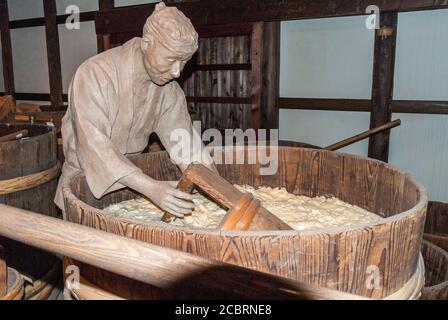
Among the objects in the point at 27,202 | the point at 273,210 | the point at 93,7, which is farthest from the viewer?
the point at 93,7

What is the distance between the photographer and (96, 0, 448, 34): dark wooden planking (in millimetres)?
4473

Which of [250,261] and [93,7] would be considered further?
[93,7]

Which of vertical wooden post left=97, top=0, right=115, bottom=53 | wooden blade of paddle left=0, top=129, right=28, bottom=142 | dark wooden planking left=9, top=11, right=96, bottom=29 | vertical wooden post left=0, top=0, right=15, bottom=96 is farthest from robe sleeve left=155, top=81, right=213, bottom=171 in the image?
vertical wooden post left=0, top=0, right=15, bottom=96

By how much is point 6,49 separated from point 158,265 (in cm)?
1029

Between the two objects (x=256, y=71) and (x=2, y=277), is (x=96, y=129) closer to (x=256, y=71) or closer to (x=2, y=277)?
(x=2, y=277)

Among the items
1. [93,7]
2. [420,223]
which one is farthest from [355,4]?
[93,7]

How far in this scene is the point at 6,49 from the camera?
379 inches

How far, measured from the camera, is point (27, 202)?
335cm

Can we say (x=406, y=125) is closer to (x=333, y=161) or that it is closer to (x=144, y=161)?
(x=333, y=161)

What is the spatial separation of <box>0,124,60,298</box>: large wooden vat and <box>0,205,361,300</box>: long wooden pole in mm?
2062

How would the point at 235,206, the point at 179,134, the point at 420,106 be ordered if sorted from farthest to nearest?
the point at 420,106 < the point at 179,134 < the point at 235,206

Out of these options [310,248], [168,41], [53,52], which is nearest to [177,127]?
[168,41]

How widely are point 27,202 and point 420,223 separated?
296 centimetres

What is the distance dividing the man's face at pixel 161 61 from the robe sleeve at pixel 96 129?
24 cm
